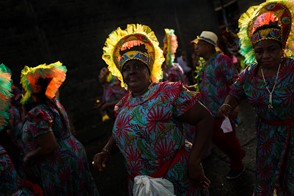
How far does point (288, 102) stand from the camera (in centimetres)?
232

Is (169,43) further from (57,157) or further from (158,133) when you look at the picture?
(158,133)

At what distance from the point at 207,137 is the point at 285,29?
4.01 ft

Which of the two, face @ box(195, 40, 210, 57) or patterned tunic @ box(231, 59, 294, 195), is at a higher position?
face @ box(195, 40, 210, 57)

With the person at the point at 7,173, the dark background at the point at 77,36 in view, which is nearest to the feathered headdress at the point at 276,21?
the person at the point at 7,173

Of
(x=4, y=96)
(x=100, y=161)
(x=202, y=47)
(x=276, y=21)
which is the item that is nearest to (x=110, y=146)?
(x=100, y=161)

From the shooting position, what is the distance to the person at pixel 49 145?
2.75m

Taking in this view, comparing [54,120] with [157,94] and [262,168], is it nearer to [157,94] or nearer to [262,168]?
[157,94]

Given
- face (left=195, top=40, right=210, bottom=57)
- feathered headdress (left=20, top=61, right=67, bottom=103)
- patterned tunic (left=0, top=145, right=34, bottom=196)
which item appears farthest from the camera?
face (left=195, top=40, right=210, bottom=57)

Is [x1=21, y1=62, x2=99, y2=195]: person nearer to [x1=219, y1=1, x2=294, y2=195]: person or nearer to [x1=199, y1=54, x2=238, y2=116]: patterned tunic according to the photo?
[x1=219, y1=1, x2=294, y2=195]: person

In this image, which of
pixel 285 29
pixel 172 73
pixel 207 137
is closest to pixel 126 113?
pixel 207 137

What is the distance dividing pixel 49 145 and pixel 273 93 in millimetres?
2118

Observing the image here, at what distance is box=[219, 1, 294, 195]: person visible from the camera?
2.36 metres

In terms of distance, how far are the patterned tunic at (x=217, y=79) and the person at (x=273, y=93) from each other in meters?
1.49

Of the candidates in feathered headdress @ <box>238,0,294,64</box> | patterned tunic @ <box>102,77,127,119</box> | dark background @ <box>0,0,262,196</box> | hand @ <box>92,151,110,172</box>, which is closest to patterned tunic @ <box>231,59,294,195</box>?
feathered headdress @ <box>238,0,294,64</box>
